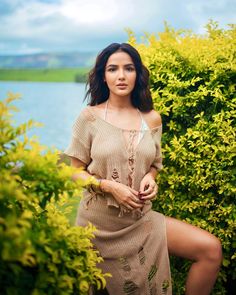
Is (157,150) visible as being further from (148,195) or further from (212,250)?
(212,250)

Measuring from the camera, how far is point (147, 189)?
3.43m

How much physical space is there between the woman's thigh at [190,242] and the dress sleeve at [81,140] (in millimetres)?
801

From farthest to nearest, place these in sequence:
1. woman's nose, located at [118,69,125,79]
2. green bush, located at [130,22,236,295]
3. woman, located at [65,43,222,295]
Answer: green bush, located at [130,22,236,295] → woman's nose, located at [118,69,125,79] → woman, located at [65,43,222,295]

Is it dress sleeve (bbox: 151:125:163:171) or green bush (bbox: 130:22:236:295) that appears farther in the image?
green bush (bbox: 130:22:236:295)

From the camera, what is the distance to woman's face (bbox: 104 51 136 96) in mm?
3562

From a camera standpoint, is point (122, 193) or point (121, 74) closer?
point (122, 193)

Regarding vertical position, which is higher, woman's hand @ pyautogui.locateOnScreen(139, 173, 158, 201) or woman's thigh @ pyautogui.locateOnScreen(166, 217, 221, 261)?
woman's hand @ pyautogui.locateOnScreen(139, 173, 158, 201)

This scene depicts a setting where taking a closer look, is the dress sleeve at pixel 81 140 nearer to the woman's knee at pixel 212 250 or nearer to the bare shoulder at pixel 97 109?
the bare shoulder at pixel 97 109

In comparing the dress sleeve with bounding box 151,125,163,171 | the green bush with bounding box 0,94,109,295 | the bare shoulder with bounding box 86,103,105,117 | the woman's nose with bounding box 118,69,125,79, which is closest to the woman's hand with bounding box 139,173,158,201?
the dress sleeve with bounding box 151,125,163,171

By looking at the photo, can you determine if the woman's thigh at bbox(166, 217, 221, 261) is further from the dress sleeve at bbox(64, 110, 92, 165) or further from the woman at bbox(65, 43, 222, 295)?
the dress sleeve at bbox(64, 110, 92, 165)

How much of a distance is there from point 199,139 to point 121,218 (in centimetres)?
117

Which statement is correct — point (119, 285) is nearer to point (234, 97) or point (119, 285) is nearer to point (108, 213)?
point (108, 213)

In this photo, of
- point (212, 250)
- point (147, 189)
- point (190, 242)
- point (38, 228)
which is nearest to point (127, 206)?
point (147, 189)

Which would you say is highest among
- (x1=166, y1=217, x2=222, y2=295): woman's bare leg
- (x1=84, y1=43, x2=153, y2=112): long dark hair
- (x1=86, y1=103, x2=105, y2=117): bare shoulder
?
(x1=84, y1=43, x2=153, y2=112): long dark hair
